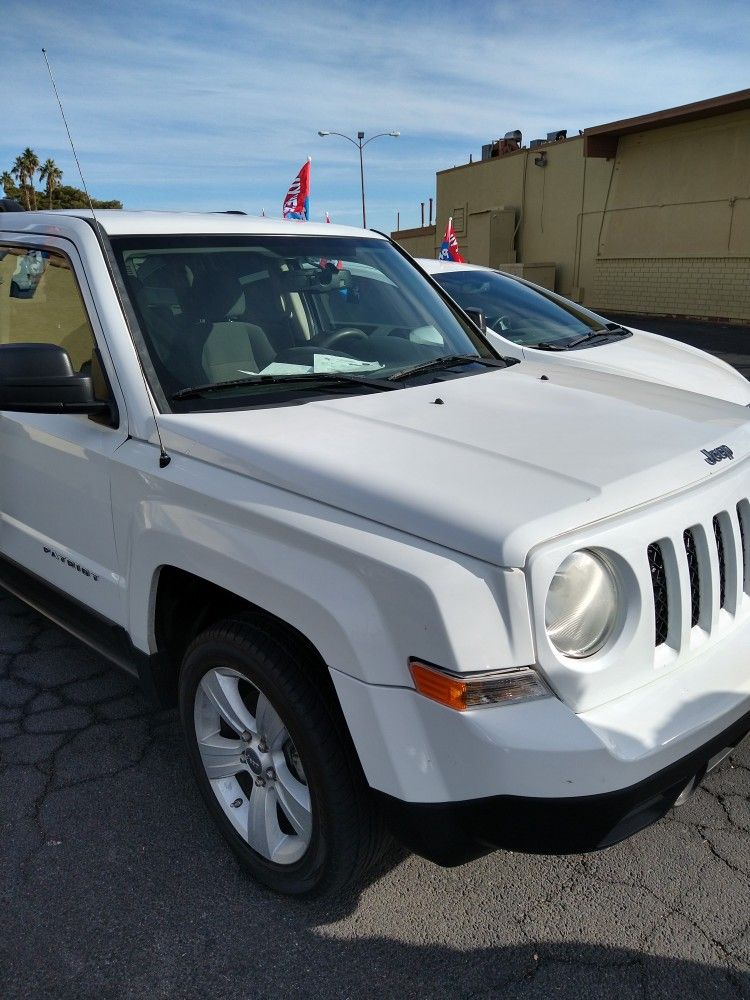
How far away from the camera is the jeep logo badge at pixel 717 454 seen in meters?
2.34

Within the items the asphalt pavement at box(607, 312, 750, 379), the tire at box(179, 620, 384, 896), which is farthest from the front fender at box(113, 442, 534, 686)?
the asphalt pavement at box(607, 312, 750, 379)

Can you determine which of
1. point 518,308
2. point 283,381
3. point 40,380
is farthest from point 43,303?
point 518,308

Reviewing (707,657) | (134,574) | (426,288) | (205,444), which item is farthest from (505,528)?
(426,288)

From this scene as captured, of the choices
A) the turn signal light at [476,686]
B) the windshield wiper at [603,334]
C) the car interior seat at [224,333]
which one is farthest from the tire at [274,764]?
the windshield wiper at [603,334]

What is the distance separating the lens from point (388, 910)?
244 centimetres

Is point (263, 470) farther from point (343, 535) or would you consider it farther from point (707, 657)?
point (707, 657)

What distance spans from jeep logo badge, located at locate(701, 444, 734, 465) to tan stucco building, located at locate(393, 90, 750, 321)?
20.5m

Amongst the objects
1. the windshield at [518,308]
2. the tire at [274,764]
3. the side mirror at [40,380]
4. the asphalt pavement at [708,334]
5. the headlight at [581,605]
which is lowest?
the asphalt pavement at [708,334]

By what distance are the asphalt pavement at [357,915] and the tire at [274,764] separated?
176mm

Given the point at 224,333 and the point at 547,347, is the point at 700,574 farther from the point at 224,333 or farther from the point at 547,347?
the point at 547,347

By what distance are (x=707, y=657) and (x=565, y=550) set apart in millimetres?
572

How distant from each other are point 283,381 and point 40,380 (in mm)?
753

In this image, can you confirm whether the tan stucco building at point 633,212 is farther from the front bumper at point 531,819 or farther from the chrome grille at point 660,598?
the front bumper at point 531,819

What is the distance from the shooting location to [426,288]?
3812mm
